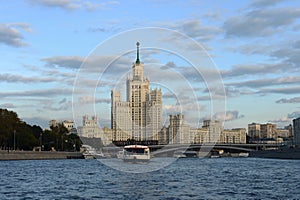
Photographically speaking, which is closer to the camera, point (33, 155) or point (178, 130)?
point (33, 155)

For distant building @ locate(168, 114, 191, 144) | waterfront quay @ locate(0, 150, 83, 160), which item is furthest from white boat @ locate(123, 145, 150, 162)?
waterfront quay @ locate(0, 150, 83, 160)

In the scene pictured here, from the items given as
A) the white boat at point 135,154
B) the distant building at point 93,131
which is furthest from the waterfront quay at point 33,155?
the white boat at point 135,154

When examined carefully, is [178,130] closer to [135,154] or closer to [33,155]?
[33,155]

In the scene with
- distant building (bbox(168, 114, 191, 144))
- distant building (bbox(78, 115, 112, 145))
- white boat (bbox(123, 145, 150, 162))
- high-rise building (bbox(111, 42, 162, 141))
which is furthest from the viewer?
distant building (bbox(168, 114, 191, 144))

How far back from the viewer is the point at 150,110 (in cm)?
11106

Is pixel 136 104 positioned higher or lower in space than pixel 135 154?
higher

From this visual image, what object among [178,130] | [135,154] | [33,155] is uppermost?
[178,130]

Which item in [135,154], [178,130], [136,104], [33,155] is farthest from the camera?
[178,130]

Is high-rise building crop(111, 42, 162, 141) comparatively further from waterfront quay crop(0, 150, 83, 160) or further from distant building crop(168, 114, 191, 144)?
waterfront quay crop(0, 150, 83, 160)

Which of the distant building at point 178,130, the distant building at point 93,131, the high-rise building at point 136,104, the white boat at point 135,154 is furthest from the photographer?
the distant building at point 178,130

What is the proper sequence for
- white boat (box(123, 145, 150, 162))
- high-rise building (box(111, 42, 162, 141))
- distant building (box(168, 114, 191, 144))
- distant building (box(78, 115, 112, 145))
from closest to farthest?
1. high-rise building (box(111, 42, 162, 141))
2. white boat (box(123, 145, 150, 162))
3. distant building (box(78, 115, 112, 145))
4. distant building (box(168, 114, 191, 144))

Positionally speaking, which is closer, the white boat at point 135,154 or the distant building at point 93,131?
the white boat at point 135,154

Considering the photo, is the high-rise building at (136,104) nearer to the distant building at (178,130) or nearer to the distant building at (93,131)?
the distant building at (93,131)

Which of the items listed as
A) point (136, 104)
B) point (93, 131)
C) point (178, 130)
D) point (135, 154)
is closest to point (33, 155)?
point (93, 131)
